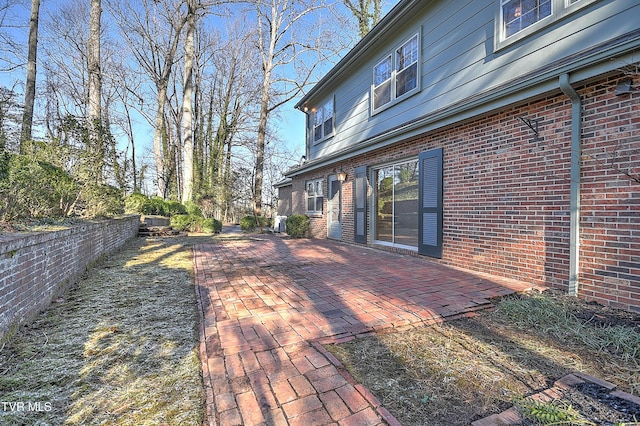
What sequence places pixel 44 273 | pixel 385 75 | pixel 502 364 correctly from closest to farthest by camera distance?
pixel 502 364 < pixel 44 273 < pixel 385 75

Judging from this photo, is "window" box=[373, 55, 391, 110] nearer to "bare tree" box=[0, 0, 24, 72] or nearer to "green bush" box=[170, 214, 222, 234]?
"green bush" box=[170, 214, 222, 234]

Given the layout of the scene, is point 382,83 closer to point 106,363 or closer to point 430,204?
point 430,204

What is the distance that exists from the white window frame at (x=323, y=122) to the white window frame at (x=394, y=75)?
2190mm

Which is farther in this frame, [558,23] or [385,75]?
[385,75]

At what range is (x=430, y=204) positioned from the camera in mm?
5488

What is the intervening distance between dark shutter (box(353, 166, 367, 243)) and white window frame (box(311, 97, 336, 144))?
262 centimetres

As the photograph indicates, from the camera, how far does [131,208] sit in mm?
10086

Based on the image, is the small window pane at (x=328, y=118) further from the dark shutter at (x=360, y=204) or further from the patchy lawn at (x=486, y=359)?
the patchy lawn at (x=486, y=359)

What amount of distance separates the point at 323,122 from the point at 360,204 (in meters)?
4.13

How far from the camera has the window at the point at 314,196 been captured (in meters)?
9.96

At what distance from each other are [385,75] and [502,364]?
673 centimetres

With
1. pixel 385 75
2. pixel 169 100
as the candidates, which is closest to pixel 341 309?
pixel 385 75

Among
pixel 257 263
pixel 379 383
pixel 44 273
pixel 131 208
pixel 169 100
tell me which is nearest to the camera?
pixel 379 383

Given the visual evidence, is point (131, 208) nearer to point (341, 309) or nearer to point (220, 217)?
point (341, 309)
